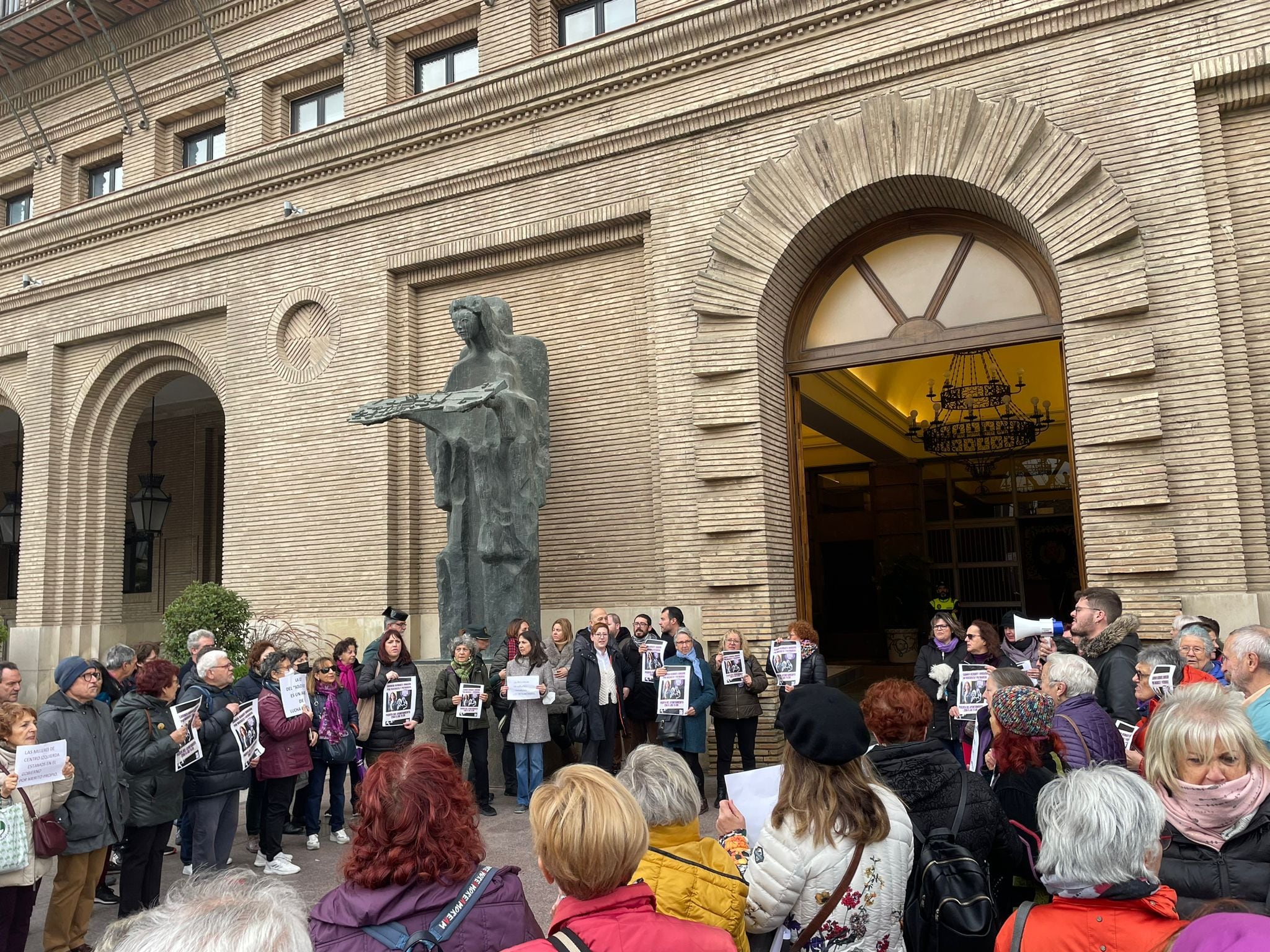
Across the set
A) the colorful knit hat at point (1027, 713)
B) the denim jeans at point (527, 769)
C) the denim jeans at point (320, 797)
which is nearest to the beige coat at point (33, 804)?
the denim jeans at point (320, 797)

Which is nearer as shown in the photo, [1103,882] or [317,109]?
[1103,882]

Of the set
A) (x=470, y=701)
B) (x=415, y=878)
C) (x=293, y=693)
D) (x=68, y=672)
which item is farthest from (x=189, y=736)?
(x=415, y=878)

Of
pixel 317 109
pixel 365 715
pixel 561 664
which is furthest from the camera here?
pixel 317 109

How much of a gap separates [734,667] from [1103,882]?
241 inches

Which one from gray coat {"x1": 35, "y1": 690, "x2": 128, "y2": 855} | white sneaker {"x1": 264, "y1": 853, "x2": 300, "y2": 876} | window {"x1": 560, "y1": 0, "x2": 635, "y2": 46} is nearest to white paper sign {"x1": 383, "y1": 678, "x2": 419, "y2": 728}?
white sneaker {"x1": 264, "y1": 853, "x2": 300, "y2": 876}

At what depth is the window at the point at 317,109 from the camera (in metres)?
14.2

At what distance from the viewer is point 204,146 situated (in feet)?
51.0

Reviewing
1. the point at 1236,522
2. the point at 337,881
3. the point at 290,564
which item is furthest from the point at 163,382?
the point at 1236,522

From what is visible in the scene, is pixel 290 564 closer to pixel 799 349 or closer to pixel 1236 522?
pixel 799 349

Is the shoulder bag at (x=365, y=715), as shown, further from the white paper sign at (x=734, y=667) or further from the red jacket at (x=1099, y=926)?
the red jacket at (x=1099, y=926)

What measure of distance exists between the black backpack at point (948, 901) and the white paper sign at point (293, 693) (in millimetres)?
4853

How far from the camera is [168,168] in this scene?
609 inches

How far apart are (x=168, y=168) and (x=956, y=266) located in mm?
13072

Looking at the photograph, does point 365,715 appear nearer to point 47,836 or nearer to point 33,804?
point 47,836
